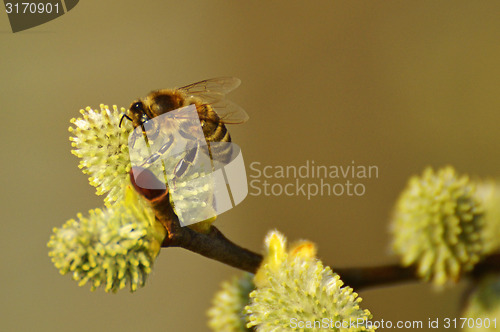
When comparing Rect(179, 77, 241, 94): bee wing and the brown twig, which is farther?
Rect(179, 77, 241, 94): bee wing

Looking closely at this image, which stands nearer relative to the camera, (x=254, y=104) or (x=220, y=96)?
(x=220, y=96)

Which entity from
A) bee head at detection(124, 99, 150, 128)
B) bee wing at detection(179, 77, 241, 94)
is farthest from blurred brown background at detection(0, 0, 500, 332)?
bee head at detection(124, 99, 150, 128)

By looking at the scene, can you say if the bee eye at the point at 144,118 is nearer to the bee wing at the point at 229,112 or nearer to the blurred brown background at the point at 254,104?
the bee wing at the point at 229,112

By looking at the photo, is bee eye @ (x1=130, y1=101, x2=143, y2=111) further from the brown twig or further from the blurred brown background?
the blurred brown background

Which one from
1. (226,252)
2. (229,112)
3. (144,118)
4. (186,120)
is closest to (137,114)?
(144,118)

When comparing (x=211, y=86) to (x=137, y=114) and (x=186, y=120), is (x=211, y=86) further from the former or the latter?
(x=137, y=114)
